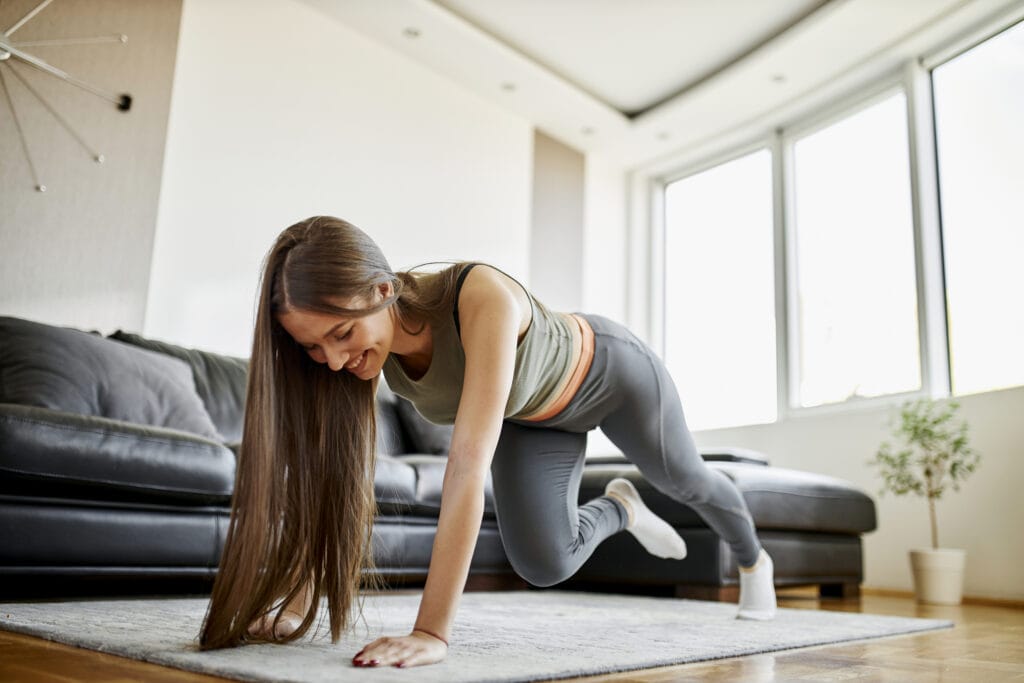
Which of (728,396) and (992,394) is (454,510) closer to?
(992,394)

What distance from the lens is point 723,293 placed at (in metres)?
5.50

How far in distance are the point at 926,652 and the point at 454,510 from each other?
1145 mm

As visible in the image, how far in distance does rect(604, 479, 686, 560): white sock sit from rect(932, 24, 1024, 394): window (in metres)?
2.17

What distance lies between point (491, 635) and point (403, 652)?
1.83 ft

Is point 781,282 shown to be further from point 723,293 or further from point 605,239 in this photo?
point 605,239

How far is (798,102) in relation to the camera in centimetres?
493

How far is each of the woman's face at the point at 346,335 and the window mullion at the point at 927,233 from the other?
3.39m

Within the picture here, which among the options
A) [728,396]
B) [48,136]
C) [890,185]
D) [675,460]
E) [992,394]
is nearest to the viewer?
[675,460]

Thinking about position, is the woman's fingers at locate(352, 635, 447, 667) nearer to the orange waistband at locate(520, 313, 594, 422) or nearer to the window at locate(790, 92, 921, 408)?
the orange waistband at locate(520, 313, 594, 422)

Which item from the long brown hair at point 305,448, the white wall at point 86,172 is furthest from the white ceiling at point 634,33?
the long brown hair at point 305,448

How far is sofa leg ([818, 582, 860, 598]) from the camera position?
11.7 feet

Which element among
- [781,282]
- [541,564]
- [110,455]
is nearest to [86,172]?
[110,455]

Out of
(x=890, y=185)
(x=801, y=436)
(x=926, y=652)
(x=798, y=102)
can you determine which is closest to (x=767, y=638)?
(x=926, y=652)

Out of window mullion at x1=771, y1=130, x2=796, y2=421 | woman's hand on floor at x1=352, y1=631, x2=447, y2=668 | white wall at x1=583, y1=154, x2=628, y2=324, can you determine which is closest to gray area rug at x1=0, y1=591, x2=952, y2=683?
woman's hand on floor at x1=352, y1=631, x2=447, y2=668
